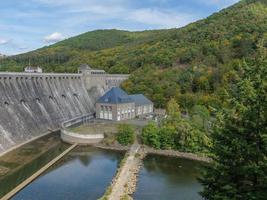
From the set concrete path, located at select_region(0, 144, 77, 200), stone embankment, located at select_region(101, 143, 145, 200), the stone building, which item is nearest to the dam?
the stone building

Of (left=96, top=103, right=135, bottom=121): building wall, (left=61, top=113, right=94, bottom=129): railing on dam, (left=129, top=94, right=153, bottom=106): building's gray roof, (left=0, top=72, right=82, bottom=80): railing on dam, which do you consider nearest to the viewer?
(left=0, top=72, right=82, bottom=80): railing on dam

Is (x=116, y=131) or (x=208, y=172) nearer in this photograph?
(x=208, y=172)

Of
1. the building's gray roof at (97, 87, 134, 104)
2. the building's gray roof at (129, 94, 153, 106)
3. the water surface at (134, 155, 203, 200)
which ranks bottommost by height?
the water surface at (134, 155, 203, 200)

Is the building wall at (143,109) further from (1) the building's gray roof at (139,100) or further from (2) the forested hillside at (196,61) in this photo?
(2) the forested hillside at (196,61)

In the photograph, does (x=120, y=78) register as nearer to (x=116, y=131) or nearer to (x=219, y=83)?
(x=219, y=83)

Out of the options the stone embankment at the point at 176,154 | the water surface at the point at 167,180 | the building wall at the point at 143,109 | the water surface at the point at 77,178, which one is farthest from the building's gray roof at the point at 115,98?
the water surface at the point at 167,180

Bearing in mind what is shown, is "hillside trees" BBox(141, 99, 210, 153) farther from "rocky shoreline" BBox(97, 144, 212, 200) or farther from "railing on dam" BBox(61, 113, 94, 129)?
"railing on dam" BBox(61, 113, 94, 129)

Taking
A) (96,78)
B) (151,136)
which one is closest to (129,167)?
(151,136)

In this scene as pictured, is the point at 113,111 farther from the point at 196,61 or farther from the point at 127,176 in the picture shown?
the point at 196,61

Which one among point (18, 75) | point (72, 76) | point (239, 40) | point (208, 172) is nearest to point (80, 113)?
point (72, 76)
